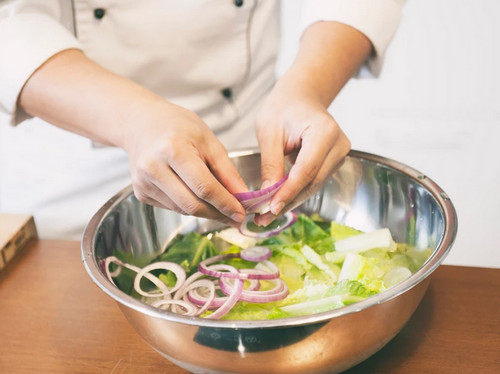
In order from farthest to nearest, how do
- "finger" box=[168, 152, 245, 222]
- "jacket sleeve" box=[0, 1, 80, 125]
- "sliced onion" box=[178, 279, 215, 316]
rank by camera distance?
"jacket sleeve" box=[0, 1, 80, 125] → "sliced onion" box=[178, 279, 215, 316] → "finger" box=[168, 152, 245, 222]

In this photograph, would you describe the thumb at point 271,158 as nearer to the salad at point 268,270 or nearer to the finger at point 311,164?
the finger at point 311,164

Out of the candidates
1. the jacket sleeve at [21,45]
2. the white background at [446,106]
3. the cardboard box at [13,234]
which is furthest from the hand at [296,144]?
the white background at [446,106]

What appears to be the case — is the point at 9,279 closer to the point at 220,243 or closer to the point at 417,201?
the point at 220,243

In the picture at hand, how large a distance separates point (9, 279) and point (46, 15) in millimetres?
472

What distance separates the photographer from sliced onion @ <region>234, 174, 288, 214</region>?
0.76m

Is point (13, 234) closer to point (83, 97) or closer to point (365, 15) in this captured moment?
point (83, 97)

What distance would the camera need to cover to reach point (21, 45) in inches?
37.0

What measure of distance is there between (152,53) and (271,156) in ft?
1.58

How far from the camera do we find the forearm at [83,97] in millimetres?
857

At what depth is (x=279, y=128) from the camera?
87cm

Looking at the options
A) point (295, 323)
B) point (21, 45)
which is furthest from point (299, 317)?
point (21, 45)

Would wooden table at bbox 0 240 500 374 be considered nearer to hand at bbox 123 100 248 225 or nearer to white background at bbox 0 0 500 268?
hand at bbox 123 100 248 225

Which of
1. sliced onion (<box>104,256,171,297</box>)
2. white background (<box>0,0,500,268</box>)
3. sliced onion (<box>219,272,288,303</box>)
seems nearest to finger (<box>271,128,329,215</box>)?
sliced onion (<box>219,272,288,303</box>)

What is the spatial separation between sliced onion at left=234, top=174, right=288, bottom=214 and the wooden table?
0.78ft
